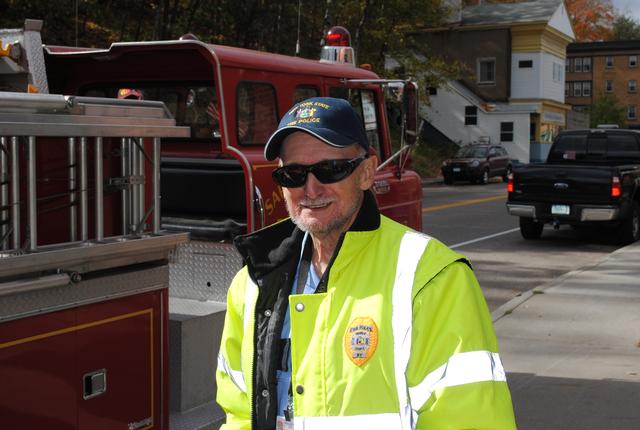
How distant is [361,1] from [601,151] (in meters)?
16.1

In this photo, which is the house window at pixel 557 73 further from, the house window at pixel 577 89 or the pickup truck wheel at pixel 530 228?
the pickup truck wheel at pixel 530 228

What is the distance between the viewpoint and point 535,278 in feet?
38.4

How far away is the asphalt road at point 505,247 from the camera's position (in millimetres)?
11547

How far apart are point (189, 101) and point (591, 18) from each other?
8392 centimetres

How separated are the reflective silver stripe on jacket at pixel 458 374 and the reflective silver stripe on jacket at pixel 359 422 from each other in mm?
67

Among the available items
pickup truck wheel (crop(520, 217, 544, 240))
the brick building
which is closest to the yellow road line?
pickup truck wheel (crop(520, 217, 544, 240))

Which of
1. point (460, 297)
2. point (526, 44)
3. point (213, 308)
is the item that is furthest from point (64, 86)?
point (526, 44)

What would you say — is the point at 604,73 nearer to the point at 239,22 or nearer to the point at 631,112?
the point at 631,112

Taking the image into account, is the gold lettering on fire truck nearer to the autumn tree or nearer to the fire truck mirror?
the fire truck mirror

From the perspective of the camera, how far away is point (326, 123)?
2.22m

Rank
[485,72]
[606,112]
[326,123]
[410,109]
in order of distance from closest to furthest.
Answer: [326,123]
[410,109]
[485,72]
[606,112]

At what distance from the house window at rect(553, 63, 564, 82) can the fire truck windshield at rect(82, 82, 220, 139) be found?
50250 mm

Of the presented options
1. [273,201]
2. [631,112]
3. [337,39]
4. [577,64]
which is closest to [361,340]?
[273,201]

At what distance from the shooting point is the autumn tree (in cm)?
7912
